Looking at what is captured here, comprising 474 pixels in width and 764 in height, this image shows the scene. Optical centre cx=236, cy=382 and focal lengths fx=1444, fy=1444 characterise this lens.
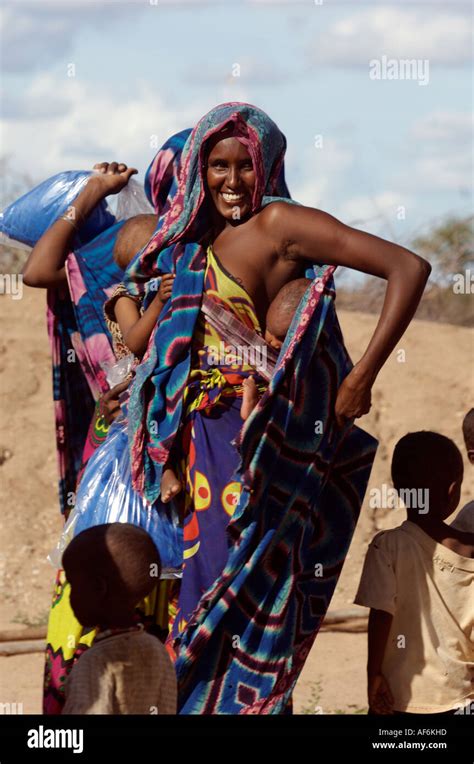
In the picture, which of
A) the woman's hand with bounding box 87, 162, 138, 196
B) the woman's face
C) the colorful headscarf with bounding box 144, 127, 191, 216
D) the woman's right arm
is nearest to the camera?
the woman's face

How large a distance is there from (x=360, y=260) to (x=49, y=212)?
1620 millimetres

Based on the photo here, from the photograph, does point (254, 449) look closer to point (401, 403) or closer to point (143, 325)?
point (143, 325)

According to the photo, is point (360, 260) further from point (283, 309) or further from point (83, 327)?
point (83, 327)

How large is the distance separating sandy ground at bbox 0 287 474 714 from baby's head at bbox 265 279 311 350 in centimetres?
426

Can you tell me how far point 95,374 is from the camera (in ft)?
17.1

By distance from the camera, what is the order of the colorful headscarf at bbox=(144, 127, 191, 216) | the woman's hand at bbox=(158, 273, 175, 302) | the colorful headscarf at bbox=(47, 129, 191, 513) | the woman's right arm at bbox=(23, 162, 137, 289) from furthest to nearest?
the woman's right arm at bbox=(23, 162, 137, 289), the colorful headscarf at bbox=(47, 129, 191, 513), the colorful headscarf at bbox=(144, 127, 191, 216), the woman's hand at bbox=(158, 273, 175, 302)

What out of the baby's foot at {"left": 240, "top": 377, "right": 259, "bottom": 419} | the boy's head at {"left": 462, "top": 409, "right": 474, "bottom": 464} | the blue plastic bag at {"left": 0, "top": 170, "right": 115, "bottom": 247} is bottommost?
the boy's head at {"left": 462, "top": 409, "right": 474, "bottom": 464}

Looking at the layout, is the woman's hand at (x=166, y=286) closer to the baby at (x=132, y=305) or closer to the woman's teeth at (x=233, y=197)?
the baby at (x=132, y=305)

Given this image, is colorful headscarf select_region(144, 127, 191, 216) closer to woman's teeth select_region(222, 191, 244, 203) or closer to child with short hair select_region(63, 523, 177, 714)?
woman's teeth select_region(222, 191, 244, 203)

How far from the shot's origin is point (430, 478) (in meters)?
4.38

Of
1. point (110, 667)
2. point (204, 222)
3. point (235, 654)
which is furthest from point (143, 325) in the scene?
point (110, 667)

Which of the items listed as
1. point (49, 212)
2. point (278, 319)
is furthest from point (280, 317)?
point (49, 212)

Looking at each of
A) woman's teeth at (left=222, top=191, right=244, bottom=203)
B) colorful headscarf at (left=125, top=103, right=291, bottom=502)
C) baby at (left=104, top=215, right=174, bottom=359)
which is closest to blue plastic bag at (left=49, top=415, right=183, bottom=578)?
colorful headscarf at (left=125, top=103, right=291, bottom=502)

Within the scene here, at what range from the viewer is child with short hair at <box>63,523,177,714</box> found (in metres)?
3.41
